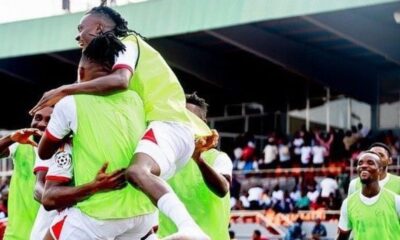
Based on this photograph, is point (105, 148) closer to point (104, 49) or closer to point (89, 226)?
point (89, 226)

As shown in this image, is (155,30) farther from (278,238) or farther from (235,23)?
(278,238)

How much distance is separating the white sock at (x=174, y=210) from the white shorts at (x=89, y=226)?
35 cm

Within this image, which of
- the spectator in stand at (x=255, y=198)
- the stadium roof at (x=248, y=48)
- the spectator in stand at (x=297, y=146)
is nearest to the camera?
the spectator in stand at (x=255, y=198)

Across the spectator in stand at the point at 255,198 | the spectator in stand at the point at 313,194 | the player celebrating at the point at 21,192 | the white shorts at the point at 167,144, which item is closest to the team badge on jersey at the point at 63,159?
the white shorts at the point at 167,144

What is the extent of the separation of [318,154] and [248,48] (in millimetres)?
3931

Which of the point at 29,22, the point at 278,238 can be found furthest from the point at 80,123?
the point at 29,22

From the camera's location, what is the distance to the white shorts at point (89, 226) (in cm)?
682

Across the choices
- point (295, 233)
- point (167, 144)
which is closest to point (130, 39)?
point (167, 144)

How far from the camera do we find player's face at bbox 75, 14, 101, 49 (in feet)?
24.1

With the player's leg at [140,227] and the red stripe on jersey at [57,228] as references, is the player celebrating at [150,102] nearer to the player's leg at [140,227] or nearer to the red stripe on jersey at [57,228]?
the player's leg at [140,227]

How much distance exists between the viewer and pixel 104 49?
7.02 m

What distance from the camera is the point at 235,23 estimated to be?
2739 cm

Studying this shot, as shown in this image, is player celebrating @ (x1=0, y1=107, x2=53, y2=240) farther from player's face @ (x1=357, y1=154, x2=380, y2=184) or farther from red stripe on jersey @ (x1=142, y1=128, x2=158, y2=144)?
player's face @ (x1=357, y1=154, x2=380, y2=184)

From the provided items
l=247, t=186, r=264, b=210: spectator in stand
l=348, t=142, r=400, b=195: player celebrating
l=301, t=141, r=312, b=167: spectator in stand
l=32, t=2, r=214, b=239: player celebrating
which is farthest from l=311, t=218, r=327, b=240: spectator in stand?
l=32, t=2, r=214, b=239: player celebrating
